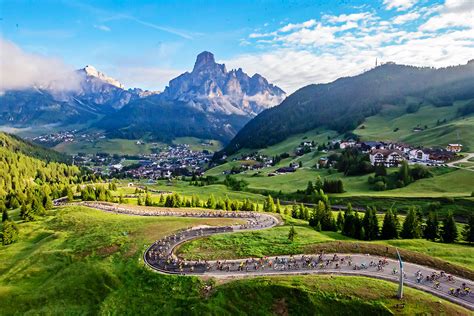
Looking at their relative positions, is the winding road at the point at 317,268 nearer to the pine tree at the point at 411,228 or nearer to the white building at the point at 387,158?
the pine tree at the point at 411,228

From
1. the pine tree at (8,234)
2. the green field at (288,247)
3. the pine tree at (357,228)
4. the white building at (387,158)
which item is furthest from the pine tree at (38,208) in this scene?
the white building at (387,158)

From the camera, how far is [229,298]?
45.8 meters

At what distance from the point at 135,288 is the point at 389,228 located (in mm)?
52224

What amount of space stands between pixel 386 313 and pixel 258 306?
15.3 meters

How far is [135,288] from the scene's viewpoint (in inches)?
2071

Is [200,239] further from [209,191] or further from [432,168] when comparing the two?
[432,168]

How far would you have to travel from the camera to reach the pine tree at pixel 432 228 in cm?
7169

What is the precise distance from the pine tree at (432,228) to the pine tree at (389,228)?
24.5 feet

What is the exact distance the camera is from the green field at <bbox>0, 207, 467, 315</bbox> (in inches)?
1663

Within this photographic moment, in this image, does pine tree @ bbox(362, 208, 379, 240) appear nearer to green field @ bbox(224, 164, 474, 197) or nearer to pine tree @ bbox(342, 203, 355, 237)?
pine tree @ bbox(342, 203, 355, 237)

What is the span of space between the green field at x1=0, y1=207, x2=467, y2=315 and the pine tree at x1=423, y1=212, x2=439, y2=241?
2348 cm

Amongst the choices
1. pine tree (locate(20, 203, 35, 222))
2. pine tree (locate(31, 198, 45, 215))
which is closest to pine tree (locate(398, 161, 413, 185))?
pine tree (locate(31, 198, 45, 215))

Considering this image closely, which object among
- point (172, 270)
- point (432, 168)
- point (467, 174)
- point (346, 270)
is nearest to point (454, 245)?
point (346, 270)

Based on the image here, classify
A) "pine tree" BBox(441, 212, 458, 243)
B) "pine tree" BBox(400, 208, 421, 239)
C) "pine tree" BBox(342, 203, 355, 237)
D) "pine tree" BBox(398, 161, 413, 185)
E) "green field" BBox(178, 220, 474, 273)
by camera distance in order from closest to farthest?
1. "green field" BBox(178, 220, 474, 273)
2. "pine tree" BBox(441, 212, 458, 243)
3. "pine tree" BBox(400, 208, 421, 239)
4. "pine tree" BBox(342, 203, 355, 237)
5. "pine tree" BBox(398, 161, 413, 185)
